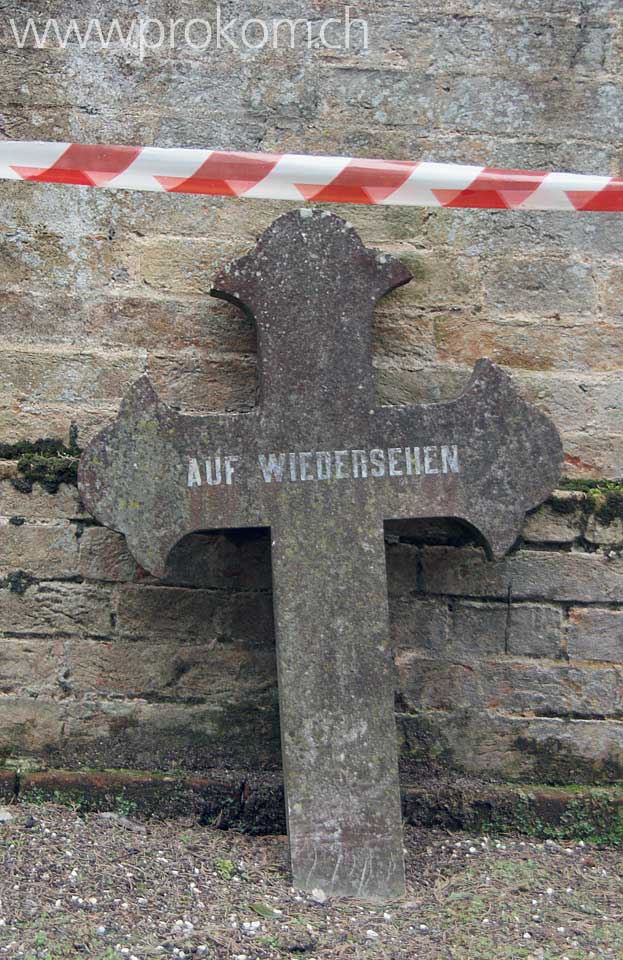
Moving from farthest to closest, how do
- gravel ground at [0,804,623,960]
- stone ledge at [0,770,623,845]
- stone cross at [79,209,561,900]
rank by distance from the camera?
stone ledge at [0,770,623,845]
stone cross at [79,209,561,900]
gravel ground at [0,804,623,960]

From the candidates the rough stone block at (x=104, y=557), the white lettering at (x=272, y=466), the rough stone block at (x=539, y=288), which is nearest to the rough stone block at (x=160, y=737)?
the rough stone block at (x=104, y=557)

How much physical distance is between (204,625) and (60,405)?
0.93 m

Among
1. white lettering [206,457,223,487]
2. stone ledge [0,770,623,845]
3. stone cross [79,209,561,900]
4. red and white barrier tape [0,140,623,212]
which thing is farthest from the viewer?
red and white barrier tape [0,140,623,212]

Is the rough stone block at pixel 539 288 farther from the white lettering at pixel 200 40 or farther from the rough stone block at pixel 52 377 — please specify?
the rough stone block at pixel 52 377

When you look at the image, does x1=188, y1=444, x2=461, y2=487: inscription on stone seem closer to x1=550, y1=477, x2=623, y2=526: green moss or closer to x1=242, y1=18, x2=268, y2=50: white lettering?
x1=550, y1=477, x2=623, y2=526: green moss

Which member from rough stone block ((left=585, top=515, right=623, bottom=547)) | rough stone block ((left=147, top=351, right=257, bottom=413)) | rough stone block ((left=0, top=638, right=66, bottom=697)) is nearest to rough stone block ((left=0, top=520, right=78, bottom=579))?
rough stone block ((left=0, top=638, right=66, bottom=697))

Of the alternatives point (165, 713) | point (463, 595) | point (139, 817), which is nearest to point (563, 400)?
point (463, 595)

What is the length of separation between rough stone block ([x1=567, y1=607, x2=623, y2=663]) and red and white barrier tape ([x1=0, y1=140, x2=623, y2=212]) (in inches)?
57.2

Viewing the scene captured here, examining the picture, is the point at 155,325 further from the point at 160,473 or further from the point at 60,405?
the point at 160,473

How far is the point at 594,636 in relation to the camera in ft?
11.0

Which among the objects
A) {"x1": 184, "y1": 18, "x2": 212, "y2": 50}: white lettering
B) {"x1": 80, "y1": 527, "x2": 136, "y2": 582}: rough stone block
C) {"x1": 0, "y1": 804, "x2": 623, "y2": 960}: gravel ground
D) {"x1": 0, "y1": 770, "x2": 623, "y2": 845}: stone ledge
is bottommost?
{"x1": 0, "y1": 804, "x2": 623, "y2": 960}: gravel ground

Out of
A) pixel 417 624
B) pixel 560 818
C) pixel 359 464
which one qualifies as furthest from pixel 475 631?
pixel 359 464

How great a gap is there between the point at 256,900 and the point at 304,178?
2.35 meters

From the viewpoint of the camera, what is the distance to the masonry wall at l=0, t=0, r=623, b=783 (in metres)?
3.32
